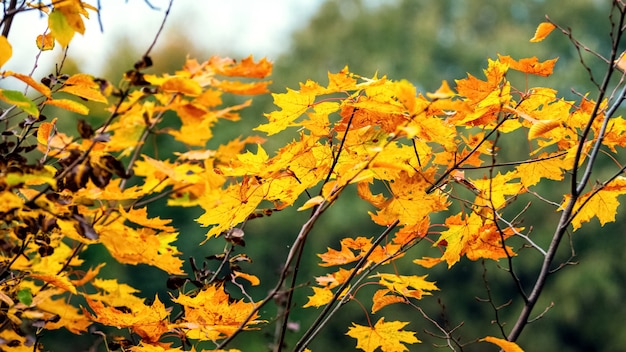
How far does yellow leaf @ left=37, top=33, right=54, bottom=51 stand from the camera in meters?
1.43

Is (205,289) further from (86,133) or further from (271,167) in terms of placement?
(86,133)

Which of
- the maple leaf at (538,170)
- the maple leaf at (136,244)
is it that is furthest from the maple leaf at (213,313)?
the maple leaf at (538,170)

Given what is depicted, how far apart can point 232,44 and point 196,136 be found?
1283cm

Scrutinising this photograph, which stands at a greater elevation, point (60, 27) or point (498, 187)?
point (60, 27)

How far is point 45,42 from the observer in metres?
1.47

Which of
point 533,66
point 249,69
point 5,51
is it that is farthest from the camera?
point 533,66

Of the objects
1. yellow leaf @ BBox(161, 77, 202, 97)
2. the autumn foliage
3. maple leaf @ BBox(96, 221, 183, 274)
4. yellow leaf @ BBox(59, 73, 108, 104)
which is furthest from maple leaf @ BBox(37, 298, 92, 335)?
yellow leaf @ BBox(161, 77, 202, 97)

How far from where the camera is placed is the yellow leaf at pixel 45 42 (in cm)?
143

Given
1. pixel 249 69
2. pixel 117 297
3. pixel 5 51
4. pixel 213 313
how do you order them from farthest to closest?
pixel 117 297
pixel 213 313
pixel 249 69
pixel 5 51

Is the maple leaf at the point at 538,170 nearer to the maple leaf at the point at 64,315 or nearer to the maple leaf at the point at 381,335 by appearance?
the maple leaf at the point at 381,335

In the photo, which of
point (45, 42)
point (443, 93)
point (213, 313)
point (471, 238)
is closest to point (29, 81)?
point (45, 42)

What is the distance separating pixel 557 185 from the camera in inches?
446

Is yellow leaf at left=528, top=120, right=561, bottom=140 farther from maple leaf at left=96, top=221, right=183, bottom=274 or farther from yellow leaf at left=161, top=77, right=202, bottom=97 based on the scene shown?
maple leaf at left=96, top=221, right=183, bottom=274

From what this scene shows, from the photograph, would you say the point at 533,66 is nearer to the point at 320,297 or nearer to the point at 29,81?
the point at 320,297
